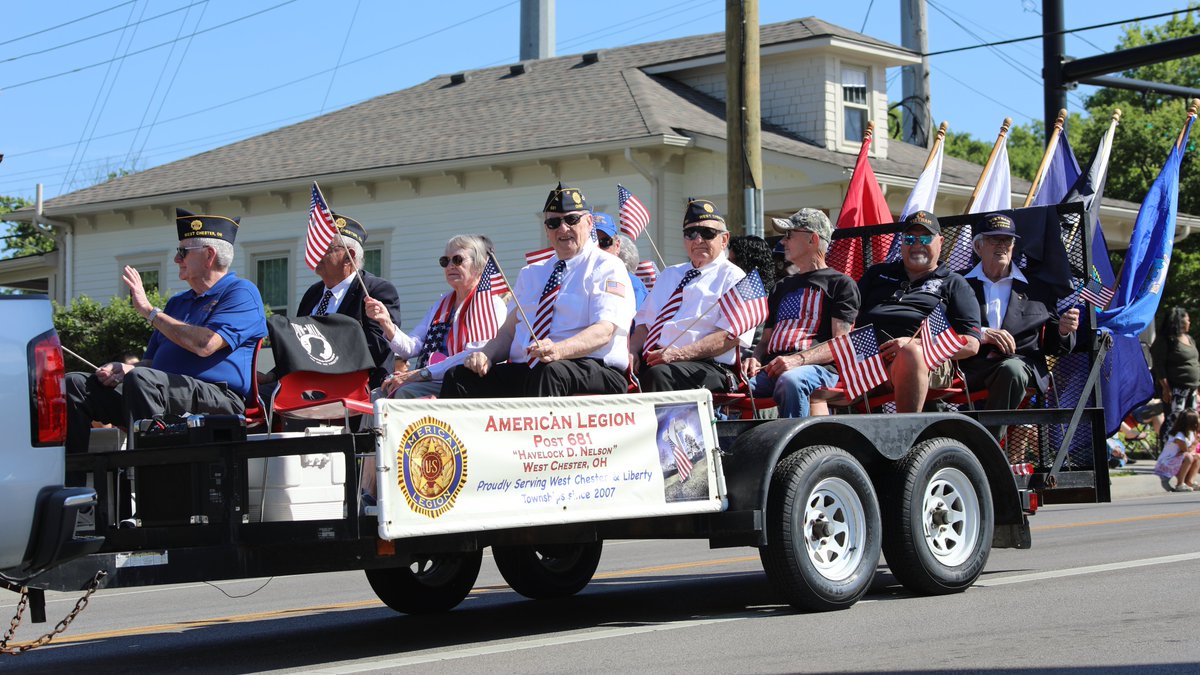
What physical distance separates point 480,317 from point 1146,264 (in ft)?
15.0

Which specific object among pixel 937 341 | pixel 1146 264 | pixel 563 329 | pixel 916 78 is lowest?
pixel 937 341

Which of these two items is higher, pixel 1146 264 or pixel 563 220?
pixel 563 220

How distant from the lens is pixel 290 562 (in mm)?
6395

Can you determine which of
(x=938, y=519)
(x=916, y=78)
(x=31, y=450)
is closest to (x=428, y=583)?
(x=938, y=519)

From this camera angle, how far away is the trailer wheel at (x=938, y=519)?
8125 millimetres

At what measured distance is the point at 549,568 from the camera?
9359 millimetres

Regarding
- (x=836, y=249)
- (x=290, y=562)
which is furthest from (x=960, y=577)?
(x=290, y=562)

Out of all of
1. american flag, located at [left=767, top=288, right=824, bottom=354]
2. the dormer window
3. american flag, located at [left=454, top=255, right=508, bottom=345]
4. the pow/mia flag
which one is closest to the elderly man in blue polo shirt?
the pow/mia flag

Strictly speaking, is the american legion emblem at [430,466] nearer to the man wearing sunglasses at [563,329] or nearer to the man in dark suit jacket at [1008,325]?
the man wearing sunglasses at [563,329]

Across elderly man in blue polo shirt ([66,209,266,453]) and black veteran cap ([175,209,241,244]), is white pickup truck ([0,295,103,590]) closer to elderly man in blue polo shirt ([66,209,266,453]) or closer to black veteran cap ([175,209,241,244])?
elderly man in blue polo shirt ([66,209,266,453])

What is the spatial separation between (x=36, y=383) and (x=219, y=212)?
26151 mm

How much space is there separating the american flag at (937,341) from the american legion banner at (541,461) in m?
2.13

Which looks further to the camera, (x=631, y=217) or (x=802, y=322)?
(x=631, y=217)

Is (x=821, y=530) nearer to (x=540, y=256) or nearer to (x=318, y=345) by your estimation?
(x=540, y=256)
